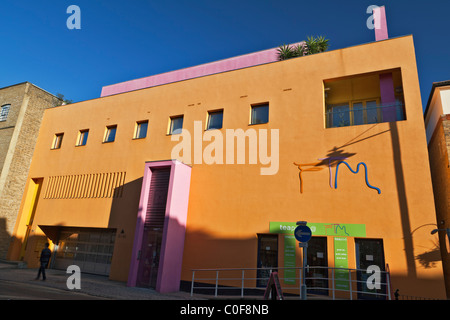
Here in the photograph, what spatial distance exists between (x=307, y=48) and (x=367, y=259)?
12.3 metres

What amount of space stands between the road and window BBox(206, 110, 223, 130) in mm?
9013

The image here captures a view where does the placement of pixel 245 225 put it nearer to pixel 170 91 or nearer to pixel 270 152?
pixel 270 152

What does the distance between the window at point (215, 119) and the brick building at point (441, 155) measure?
392 inches

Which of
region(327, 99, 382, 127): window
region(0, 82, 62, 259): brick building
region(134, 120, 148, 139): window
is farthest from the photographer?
region(0, 82, 62, 259): brick building

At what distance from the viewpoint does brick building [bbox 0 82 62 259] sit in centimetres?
1945

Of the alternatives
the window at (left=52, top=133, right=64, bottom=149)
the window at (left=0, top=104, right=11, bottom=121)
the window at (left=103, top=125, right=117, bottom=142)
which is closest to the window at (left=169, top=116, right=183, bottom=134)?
the window at (left=103, top=125, right=117, bottom=142)

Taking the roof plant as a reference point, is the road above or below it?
below

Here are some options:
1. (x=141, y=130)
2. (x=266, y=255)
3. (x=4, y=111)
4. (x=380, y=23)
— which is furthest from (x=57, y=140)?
(x=380, y=23)

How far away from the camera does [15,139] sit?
20281mm

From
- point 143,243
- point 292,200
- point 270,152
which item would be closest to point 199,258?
point 143,243

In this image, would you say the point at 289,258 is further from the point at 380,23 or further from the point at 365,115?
the point at 380,23

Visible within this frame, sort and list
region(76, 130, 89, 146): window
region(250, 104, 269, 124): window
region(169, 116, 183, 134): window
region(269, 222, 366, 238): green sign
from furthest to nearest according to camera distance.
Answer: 1. region(76, 130, 89, 146): window
2. region(169, 116, 183, 134): window
3. region(250, 104, 269, 124): window
4. region(269, 222, 366, 238): green sign

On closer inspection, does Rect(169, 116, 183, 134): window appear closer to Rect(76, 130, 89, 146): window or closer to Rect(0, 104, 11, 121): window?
Rect(76, 130, 89, 146): window

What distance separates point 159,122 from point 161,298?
9305 mm
